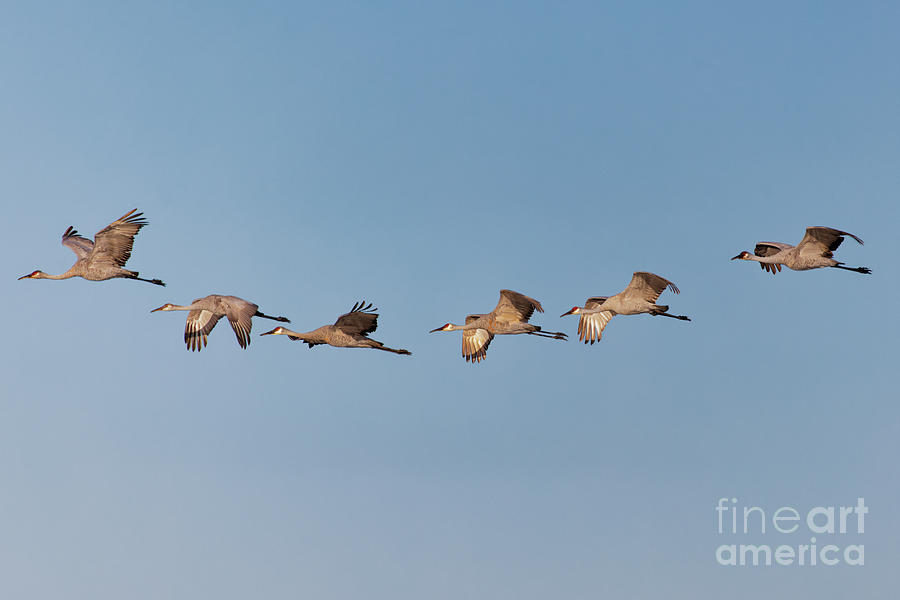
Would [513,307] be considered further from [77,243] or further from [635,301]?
[77,243]

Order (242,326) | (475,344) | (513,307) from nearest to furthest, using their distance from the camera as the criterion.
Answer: (242,326)
(513,307)
(475,344)

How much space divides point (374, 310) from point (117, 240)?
295 inches

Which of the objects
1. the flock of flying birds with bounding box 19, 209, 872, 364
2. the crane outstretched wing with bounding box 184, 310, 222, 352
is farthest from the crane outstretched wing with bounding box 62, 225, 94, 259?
the crane outstretched wing with bounding box 184, 310, 222, 352

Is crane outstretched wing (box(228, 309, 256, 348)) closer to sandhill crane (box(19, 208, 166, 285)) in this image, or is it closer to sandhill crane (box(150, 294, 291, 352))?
sandhill crane (box(150, 294, 291, 352))

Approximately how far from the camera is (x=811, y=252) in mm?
33969

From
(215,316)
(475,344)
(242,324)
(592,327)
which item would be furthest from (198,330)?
(592,327)

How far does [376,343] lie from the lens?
33.2 meters

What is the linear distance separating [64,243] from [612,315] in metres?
16.2

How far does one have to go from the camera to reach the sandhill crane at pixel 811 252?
33188 mm

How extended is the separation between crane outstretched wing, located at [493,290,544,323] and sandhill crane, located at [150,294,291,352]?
5.97m

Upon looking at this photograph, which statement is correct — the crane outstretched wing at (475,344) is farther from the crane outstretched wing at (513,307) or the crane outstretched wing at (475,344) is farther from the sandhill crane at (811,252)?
the sandhill crane at (811,252)

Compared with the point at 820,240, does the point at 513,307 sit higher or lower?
lower

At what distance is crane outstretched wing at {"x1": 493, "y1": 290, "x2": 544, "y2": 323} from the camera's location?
112 ft

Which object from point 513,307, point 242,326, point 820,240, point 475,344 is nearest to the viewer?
point 242,326
